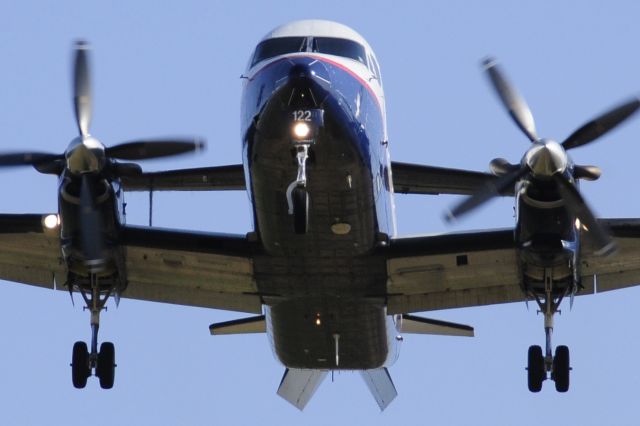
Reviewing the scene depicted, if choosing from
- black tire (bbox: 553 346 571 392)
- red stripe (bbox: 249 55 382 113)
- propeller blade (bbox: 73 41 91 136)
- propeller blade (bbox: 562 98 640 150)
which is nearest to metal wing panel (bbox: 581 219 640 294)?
propeller blade (bbox: 562 98 640 150)

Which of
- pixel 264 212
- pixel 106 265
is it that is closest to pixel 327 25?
pixel 264 212

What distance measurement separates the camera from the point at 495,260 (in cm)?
3005

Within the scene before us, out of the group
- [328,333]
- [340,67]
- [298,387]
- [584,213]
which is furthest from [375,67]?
[298,387]

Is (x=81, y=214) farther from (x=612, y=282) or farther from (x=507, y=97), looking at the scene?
(x=612, y=282)

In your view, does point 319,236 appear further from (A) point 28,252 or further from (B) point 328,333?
(A) point 28,252

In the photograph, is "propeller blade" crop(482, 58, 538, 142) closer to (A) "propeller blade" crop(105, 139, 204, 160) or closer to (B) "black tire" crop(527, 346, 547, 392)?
(B) "black tire" crop(527, 346, 547, 392)

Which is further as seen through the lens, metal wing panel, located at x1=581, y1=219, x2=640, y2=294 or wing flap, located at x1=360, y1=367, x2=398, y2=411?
wing flap, located at x1=360, y1=367, x2=398, y2=411

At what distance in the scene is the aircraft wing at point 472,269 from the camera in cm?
2942

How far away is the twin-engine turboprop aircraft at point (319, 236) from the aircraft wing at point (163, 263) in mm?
34

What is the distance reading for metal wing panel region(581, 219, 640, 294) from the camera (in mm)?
29109

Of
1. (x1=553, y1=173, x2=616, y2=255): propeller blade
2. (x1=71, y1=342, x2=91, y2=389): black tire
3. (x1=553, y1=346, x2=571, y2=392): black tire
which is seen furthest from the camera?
(x1=71, y1=342, x2=91, y2=389): black tire

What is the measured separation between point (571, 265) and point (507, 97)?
308cm

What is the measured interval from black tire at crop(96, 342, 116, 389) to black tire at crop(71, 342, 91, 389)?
22cm

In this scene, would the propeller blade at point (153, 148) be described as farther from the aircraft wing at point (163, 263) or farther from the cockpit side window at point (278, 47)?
the cockpit side window at point (278, 47)
